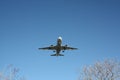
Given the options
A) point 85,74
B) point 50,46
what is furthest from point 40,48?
point 85,74

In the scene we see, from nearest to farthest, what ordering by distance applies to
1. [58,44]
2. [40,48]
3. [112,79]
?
[112,79] < [58,44] < [40,48]

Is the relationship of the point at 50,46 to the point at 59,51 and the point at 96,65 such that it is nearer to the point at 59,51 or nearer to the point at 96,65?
the point at 59,51

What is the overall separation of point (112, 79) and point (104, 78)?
165 centimetres

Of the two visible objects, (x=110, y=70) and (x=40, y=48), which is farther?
(x=40, y=48)

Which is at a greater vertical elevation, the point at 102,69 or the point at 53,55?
the point at 53,55

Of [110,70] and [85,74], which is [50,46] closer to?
[85,74]

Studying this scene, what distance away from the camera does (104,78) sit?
48406 millimetres

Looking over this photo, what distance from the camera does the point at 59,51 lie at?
54156 mm

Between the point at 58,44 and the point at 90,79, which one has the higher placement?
the point at 58,44

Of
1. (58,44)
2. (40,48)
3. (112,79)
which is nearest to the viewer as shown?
(112,79)

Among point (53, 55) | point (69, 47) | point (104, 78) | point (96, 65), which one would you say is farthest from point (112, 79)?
point (53, 55)

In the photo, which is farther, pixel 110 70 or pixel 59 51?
pixel 59 51

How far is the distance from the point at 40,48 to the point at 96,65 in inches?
564

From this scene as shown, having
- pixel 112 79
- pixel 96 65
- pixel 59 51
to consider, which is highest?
pixel 59 51
